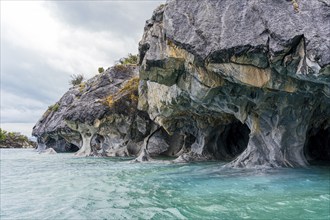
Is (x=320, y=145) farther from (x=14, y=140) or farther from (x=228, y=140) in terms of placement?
(x=14, y=140)

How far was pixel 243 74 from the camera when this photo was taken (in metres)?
14.6

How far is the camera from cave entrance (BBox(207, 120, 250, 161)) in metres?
29.3

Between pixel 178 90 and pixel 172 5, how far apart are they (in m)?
6.43


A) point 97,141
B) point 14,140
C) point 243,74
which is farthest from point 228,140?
point 14,140

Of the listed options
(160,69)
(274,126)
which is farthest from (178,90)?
(274,126)

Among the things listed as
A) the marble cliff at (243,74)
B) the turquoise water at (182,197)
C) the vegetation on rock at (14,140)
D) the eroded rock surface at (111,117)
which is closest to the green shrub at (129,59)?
the eroded rock surface at (111,117)

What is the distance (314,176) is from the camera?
589 inches

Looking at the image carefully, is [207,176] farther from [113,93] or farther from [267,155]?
[113,93]

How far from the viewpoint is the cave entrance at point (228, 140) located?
96.3 feet

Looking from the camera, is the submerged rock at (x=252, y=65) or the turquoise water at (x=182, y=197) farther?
the submerged rock at (x=252, y=65)

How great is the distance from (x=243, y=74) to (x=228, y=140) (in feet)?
65.4

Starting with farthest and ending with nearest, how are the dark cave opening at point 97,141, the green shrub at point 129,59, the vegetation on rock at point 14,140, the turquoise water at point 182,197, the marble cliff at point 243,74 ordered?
1. the vegetation on rock at point 14,140
2. the green shrub at point 129,59
3. the dark cave opening at point 97,141
4. the marble cliff at point 243,74
5. the turquoise water at point 182,197

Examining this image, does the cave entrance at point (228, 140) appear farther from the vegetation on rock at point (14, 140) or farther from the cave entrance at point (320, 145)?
the vegetation on rock at point (14, 140)

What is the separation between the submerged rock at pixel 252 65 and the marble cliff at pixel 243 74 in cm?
4
